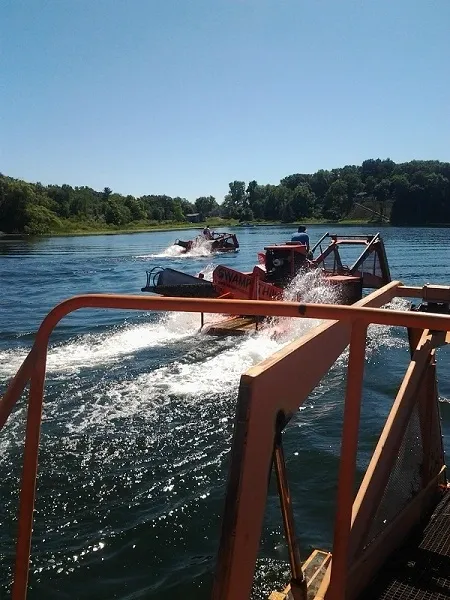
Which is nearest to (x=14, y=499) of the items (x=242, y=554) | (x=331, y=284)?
(x=242, y=554)

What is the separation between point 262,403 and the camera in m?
1.85

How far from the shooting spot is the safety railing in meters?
1.79

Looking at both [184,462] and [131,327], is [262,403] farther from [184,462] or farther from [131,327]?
[131,327]

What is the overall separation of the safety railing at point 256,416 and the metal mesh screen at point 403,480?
78cm

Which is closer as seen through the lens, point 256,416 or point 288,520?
point 256,416

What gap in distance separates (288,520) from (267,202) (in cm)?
15173

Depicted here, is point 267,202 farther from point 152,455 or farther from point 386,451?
point 386,451

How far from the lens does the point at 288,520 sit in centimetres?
232

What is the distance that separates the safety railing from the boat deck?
786 mm

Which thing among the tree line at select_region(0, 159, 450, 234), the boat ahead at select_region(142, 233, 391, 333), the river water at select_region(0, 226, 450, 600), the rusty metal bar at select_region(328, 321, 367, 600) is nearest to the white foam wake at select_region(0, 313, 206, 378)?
the river water at select_region(0, 226, 450, 600)

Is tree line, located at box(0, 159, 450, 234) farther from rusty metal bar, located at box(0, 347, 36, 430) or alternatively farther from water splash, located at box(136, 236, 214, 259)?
rusty metal bar, located at box(0, 347, 36, 430)

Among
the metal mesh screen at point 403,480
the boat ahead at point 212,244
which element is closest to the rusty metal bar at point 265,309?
the metal mesh screen at point 403,480

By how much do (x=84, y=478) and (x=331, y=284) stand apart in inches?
389

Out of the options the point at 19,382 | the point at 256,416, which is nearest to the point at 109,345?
the point at 19,382
